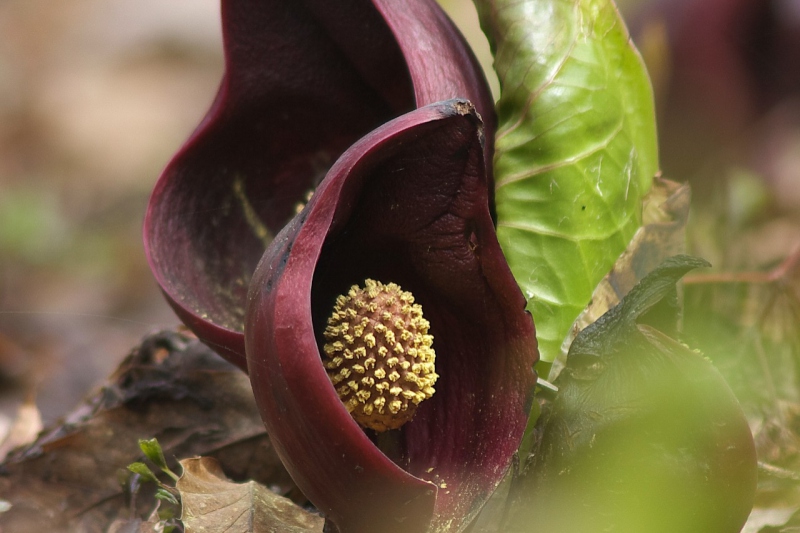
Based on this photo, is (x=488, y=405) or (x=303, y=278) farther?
(x=488, y=405)

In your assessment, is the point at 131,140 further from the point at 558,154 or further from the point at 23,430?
the point at 558,154

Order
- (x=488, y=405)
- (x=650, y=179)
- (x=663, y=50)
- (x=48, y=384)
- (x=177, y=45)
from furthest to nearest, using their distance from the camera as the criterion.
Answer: (x=177, y=45), (x=663, y=50), (x=48, y=384), (x=650, y=179), (x=488, y=405)

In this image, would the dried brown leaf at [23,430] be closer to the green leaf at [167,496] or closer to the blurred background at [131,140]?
the blurred background at [131,140]

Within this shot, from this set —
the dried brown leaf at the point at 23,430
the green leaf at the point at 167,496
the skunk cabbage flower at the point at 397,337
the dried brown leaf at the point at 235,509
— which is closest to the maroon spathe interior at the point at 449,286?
the skunk cabbage flower at the point at 397,337

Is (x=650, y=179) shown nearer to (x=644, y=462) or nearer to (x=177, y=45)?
(x=644, y=462)

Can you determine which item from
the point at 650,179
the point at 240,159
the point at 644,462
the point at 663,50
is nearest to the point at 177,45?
Answer: the point at 663,50

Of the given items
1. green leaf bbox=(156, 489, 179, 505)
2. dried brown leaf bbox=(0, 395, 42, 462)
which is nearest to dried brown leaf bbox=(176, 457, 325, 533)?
green leaf bbox=(156, 489, 179, 505)

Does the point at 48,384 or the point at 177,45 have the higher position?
the point at 177,45
